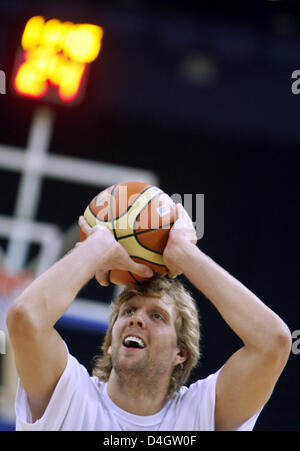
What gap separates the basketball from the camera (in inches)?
94.3

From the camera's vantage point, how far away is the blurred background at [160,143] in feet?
17.5

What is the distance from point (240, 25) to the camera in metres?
5.24

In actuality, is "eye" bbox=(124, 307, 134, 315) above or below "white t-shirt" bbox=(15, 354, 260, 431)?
above

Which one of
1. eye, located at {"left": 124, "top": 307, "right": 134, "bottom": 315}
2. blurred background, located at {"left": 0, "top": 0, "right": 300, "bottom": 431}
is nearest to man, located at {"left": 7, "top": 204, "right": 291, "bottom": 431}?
eye, located at {"left": 124, "top": 307, "right": 134, "bottom": 315}

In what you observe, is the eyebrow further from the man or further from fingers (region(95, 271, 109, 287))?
fingers (region(95, 271, 109, 287))

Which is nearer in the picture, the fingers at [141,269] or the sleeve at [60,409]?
the sleeve at [60,409]

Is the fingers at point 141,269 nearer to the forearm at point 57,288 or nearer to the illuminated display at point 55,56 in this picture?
the forearm at point 57,288

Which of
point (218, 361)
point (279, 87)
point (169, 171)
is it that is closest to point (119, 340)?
point (218, 361)

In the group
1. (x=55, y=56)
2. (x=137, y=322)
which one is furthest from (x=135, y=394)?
(x=55, y=56)

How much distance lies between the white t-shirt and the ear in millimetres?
133

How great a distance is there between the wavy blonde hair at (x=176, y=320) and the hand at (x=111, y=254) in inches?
→ 3.9

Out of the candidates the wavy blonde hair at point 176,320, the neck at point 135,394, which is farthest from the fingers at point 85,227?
the neck at point 135,394

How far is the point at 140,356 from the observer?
233cm

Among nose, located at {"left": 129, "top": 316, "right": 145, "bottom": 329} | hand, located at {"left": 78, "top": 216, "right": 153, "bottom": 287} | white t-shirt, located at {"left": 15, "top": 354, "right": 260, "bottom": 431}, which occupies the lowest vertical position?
white t-shirt, located at {"left": 15, "top": 354, "right": 260, "bottom": 431}
